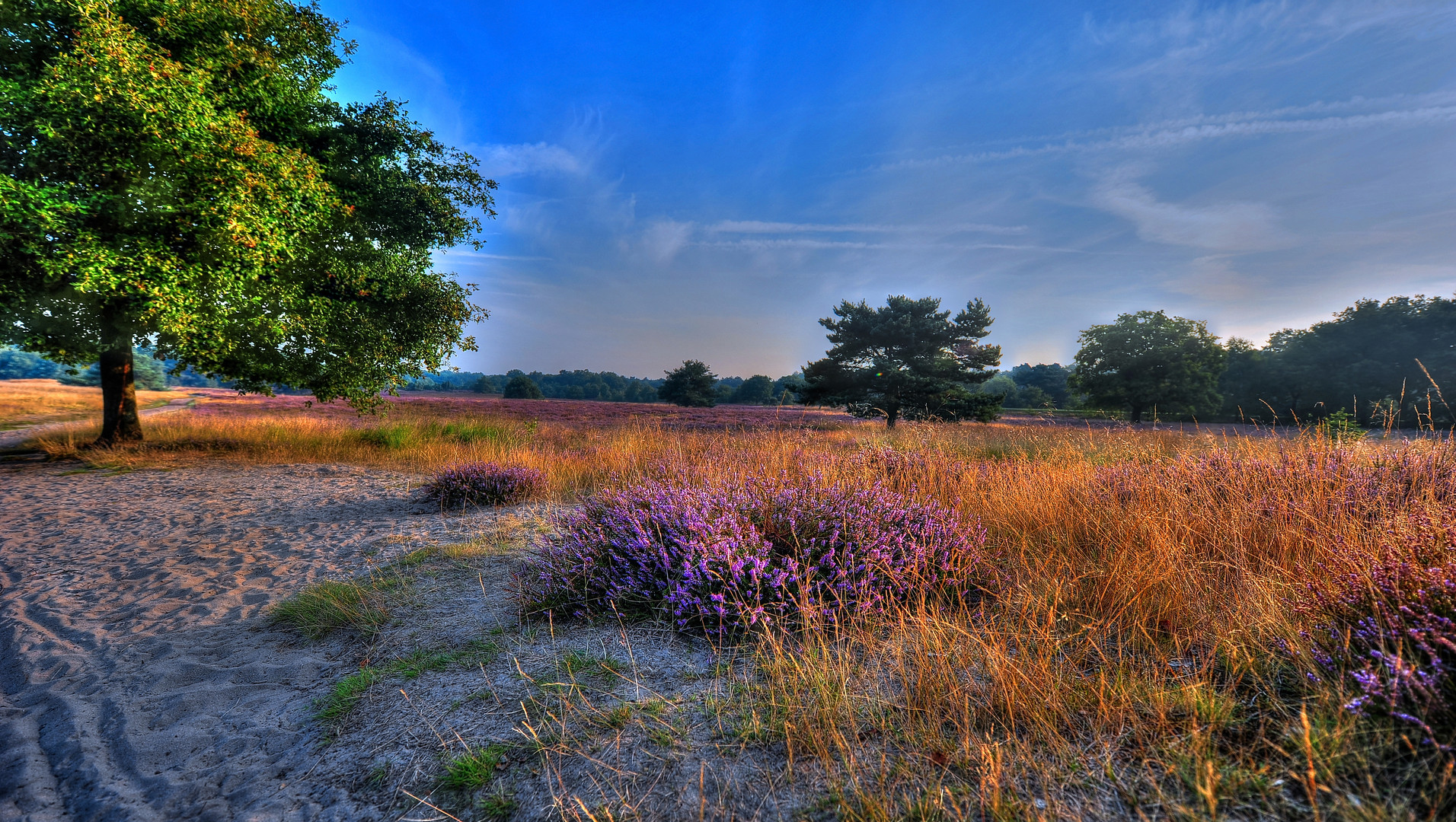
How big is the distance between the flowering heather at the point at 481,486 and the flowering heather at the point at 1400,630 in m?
7.33

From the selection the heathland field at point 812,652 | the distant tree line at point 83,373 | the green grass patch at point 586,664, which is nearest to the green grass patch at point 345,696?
the heathland field at point 812,652

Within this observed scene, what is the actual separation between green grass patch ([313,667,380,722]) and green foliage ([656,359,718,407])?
42634 millimetres

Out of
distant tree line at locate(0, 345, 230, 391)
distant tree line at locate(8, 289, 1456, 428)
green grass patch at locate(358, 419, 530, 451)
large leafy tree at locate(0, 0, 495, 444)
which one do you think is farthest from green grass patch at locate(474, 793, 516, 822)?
distant tree line at locate(0, 345, 230, 391)

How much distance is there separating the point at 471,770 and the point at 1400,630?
321cm

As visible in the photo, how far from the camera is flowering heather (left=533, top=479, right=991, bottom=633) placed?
8.76 ft

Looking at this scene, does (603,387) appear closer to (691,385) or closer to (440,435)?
(691,385)

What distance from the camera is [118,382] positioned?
1007 centimetres

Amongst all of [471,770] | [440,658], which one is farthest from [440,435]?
[471,770]

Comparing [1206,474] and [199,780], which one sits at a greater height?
[1206,474]

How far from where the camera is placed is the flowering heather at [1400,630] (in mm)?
1331

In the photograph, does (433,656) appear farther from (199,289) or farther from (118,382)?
(118,382)

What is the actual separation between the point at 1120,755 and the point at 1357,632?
0.93 m

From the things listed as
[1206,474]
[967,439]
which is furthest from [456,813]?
[967,439]

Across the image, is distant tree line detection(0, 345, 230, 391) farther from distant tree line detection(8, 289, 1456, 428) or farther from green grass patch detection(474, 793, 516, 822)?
green grass patch detection(474, 793, 516, 822)
